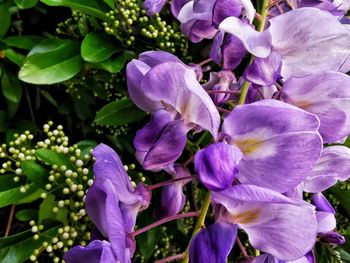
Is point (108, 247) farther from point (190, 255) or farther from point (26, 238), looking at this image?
point (26, 238)

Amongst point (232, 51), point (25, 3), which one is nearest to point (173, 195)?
point (232, 51)

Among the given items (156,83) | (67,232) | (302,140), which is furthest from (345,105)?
(67,232)

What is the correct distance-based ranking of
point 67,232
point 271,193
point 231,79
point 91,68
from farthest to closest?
point 91,68, point 67,232, point 231,79, point 271,193

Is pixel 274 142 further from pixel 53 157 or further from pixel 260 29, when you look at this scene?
pixel 53 157

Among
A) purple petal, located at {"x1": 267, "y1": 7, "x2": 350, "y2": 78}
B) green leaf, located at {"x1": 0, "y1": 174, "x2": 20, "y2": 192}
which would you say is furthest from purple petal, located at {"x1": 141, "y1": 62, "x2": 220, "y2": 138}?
green leaf, located at {"x1": 0, "y1": 174, "x2": 20, "y2": 192}

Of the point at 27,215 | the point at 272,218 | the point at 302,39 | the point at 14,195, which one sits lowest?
the point at 27,215

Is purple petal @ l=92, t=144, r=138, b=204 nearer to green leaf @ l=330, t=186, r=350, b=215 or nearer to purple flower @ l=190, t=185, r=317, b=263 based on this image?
purple flower @ l=190, t=185, r=317, b=263
